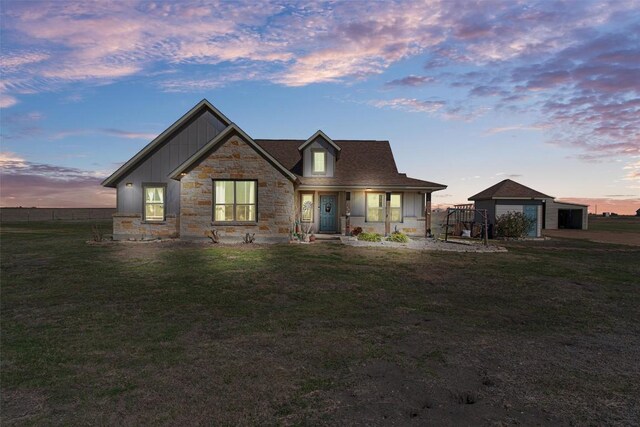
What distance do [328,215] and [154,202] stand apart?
418 inches

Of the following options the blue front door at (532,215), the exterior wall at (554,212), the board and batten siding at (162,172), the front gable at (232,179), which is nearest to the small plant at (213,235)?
the front gable at (232,179)

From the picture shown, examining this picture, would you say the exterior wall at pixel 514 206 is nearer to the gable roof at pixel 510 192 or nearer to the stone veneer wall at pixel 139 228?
the gable roof at pixel 510 192

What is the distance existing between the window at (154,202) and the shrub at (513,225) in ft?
75.8

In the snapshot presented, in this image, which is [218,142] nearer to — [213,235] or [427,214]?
[213,235]

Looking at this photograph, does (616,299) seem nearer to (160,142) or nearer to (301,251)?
(301,251)

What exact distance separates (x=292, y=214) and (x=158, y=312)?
12.8 m

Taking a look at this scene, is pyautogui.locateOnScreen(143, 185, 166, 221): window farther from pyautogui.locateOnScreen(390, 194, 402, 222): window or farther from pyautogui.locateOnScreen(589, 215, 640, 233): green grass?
pyautogui.locateOnScreen(589, 215, 640, 233): green grass

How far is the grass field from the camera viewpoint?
378cm

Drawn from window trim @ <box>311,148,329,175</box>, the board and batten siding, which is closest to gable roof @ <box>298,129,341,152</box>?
window trim @ <box>311,148,329,175</box>

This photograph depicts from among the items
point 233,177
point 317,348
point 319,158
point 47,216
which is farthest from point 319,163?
point 47,216

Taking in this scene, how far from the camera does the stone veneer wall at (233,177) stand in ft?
61.8

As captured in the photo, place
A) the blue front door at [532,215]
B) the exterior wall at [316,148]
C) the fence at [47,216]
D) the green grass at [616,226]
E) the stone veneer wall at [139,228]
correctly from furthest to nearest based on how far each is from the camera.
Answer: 1. the fence at [47,216]
2. the green grass at [616,226]
3. the blue front door at [532,215]
4. the exterior wall at [316,148]
5. the stone veneer wall at [139,228]

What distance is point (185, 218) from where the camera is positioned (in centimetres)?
1891

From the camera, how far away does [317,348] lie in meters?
5.33
